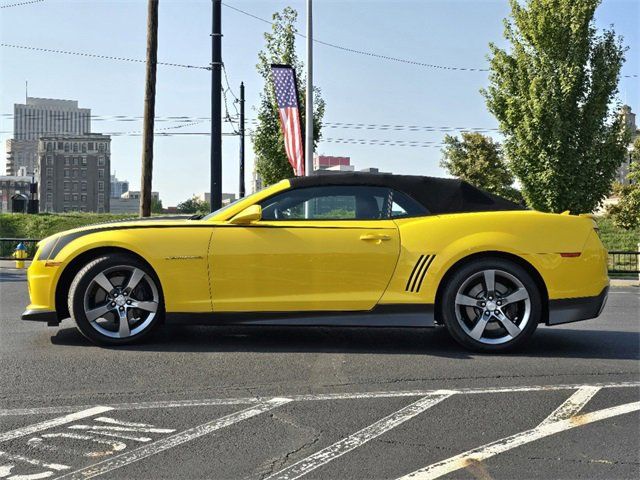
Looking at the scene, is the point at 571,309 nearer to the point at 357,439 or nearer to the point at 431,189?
the point at 431,189

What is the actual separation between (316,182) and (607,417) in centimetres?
300

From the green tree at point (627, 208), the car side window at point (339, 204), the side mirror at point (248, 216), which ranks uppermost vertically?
the green tree at point (627, 208)

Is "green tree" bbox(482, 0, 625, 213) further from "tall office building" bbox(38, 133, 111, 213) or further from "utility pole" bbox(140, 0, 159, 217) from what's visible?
"tall office building" bbox(38, 133, 111, 213)

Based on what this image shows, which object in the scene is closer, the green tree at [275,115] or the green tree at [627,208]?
the green tree at [275,115]

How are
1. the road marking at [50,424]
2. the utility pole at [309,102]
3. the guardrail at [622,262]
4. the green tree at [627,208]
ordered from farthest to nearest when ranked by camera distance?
the green tree at [627,208], the guardrail at [622,262], the utility pole at [309,102], the road marking at [50,424]

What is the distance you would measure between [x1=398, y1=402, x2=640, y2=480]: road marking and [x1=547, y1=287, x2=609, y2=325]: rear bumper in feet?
5.03

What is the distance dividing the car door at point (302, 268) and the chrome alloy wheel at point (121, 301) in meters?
0.57

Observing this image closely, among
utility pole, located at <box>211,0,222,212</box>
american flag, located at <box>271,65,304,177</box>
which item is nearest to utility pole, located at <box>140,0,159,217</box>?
american flag, located at <box>271,65,304,177</box>

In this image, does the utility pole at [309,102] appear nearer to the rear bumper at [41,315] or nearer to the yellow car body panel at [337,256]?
the yellow car body panel at [337,256]

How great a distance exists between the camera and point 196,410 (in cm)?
404

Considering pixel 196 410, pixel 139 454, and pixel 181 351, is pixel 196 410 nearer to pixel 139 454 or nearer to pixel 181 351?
pixel 139 454

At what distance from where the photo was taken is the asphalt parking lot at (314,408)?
10.5ft

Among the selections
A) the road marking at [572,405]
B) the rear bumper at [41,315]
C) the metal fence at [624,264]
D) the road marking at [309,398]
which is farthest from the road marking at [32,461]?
the metal fence at [624,264]

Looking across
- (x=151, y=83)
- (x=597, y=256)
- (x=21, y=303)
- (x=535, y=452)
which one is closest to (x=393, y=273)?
(x=597, y=256)
